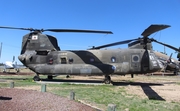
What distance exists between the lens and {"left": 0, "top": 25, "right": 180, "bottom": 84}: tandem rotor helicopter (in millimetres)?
16828

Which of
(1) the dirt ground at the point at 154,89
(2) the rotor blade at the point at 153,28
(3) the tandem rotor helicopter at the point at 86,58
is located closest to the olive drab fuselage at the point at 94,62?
(3) the tandem rotor helicopter at the point at 86,58

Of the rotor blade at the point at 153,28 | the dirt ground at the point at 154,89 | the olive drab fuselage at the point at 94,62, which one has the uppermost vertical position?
the rotor blade at the point at 153,28

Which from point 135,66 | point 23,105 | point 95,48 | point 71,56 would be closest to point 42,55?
point 71,56

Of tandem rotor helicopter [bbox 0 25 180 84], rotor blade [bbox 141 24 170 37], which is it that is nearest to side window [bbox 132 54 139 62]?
tandem rotor helicopter [bbox 0 25 180 84]

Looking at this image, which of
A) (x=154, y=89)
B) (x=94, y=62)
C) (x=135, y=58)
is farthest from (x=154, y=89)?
(x=94, y=62)

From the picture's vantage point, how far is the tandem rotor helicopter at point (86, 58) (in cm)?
1683

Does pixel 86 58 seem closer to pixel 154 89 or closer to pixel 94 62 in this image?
pixel 94 62

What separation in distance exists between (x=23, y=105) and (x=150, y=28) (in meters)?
10.7

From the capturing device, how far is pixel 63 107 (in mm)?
6871

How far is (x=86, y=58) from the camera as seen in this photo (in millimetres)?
17938

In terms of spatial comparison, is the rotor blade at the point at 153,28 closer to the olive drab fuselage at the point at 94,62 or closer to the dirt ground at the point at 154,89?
the olive drab fuselage at the point at 94,62

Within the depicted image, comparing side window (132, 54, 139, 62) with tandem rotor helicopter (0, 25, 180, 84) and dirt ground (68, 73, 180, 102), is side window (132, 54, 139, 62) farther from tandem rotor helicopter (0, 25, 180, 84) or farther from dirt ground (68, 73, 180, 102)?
dirt ground (68, 73, 180, 102)

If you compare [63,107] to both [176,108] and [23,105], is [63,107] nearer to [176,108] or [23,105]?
[23,105]

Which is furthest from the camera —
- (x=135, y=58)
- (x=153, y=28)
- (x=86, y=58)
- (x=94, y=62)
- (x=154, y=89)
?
(x=86, y=58)
